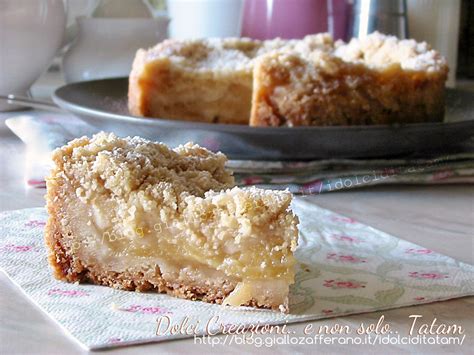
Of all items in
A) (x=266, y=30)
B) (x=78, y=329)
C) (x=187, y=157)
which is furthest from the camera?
(x=266, y=30)

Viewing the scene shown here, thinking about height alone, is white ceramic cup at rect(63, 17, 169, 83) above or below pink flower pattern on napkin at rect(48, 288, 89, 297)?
above

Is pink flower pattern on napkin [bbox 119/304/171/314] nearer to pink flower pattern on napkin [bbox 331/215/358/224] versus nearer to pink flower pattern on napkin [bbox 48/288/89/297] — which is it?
pink flower pattern on napkin [bbox 48/288/89/297]

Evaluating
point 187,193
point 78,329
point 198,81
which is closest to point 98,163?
point 187,193

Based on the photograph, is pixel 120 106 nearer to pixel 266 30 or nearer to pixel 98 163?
pixel 266 30

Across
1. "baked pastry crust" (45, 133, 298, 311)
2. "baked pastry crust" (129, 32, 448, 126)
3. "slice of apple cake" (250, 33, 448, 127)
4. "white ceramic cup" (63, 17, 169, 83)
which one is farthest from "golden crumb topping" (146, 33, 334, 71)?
"baked pastry crust" (45, 133, 298, 311)

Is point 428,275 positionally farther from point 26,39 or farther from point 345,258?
point 26,39

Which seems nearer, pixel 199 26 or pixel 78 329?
pixel 78 329
